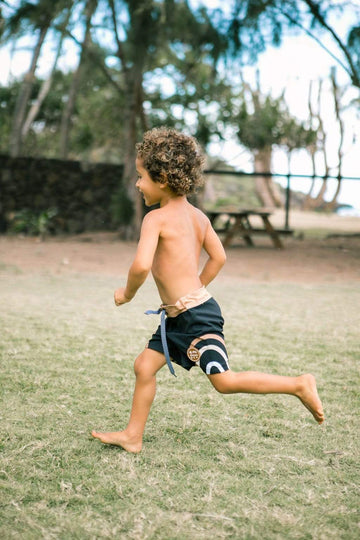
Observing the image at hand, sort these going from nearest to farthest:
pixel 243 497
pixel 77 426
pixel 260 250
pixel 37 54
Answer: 1. pixel 243 497
2. pixel 77 426
3. pixel 260 250
4. pixel 37 54

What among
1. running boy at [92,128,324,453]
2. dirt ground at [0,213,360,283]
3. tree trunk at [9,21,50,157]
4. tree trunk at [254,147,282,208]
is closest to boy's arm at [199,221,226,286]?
running boy at [92,128,324,453]

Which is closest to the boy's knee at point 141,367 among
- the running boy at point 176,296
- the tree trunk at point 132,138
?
the running boy at point 176,296

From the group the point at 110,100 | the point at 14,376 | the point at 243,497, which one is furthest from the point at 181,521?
the point at 110,100

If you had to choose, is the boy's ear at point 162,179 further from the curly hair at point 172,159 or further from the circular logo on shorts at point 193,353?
the circular logo on shorts at point 193,353

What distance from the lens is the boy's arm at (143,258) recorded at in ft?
7.25

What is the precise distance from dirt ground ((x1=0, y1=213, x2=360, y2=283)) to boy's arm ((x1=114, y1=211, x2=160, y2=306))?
5197 millimetres

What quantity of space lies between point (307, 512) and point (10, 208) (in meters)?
10.5

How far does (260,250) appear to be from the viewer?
1042cm

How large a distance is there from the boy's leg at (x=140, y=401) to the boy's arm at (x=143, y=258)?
253 mm

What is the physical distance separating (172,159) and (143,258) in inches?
15.9

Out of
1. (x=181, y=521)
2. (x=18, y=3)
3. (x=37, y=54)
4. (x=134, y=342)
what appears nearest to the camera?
(x=181, y=521)

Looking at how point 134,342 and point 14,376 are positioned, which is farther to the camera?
point 134,342

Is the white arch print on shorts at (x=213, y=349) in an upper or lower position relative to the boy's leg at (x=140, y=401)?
upper

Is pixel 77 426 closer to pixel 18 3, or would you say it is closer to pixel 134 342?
pixel 134 342
